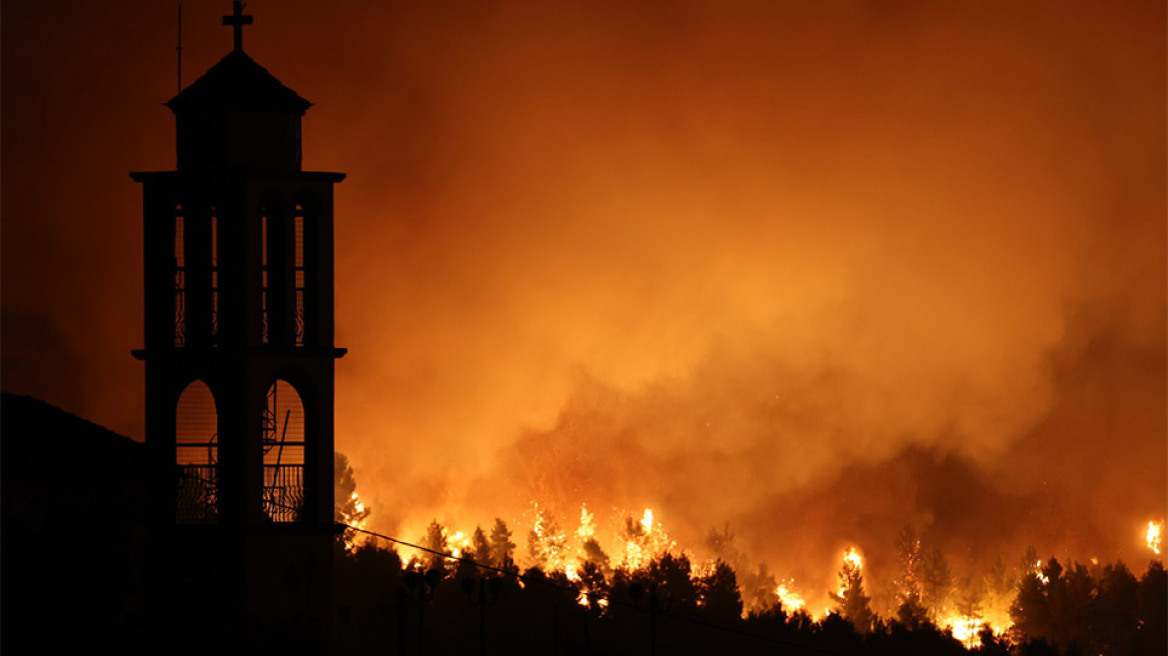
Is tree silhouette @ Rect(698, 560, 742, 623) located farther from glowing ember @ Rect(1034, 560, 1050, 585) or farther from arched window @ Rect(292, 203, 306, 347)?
arched window @ Rect(292, 203, 306, 347)

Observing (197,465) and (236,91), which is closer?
(236,91)

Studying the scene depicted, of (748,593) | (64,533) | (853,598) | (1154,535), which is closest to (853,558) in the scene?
(853,598)

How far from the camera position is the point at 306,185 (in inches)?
1391

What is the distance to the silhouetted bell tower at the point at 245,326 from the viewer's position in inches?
1358

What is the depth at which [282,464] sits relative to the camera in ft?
118

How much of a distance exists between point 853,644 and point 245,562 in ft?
143

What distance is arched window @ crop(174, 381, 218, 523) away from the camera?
34.5 metres

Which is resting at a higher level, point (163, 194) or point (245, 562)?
point (163, 194)

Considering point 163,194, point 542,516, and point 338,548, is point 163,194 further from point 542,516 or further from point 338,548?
point 542,516

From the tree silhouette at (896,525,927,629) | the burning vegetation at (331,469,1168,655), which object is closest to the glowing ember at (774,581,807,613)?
the burning vegetation at (331,469,1168,655)

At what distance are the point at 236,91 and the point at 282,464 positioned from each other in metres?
7.55

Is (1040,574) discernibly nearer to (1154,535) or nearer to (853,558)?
(853,558)

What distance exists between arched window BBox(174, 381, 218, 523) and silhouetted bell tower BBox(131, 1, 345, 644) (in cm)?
4

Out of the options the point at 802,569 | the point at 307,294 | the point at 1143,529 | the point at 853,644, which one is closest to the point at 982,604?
the point at 802,569
